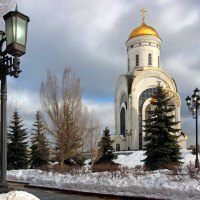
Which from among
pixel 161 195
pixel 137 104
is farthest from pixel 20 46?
pixel 137 104

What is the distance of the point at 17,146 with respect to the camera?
Answer: 31.7 meters

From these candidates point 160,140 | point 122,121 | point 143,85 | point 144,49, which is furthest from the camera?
point 122,121

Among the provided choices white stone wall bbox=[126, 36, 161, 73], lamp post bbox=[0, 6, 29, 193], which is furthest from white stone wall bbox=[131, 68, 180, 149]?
lamp post bbox=[0, 6, 29, 193]

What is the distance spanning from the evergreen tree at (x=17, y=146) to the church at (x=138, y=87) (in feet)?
68.9

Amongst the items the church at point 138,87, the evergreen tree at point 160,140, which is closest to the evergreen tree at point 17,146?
the evergreen tree at point 160,140

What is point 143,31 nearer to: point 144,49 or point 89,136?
point 144,49

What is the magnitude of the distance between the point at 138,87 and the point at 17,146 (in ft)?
Answer: 81.0

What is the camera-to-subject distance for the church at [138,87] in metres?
51.0

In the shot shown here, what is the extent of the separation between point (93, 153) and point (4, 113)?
2208 centimetres

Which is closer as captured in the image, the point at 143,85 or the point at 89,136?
the point at 89,136

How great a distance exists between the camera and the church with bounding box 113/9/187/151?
51.0 meters

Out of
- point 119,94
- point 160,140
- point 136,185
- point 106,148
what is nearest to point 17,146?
point 106,148

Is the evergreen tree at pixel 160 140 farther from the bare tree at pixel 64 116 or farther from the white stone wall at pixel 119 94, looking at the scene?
the white stone wall at pixel 119 94

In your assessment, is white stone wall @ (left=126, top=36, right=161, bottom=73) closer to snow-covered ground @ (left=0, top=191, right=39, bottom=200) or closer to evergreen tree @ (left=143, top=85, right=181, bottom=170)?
evergreen tree @ (left=143, top=85, right=181, bottom=170)
